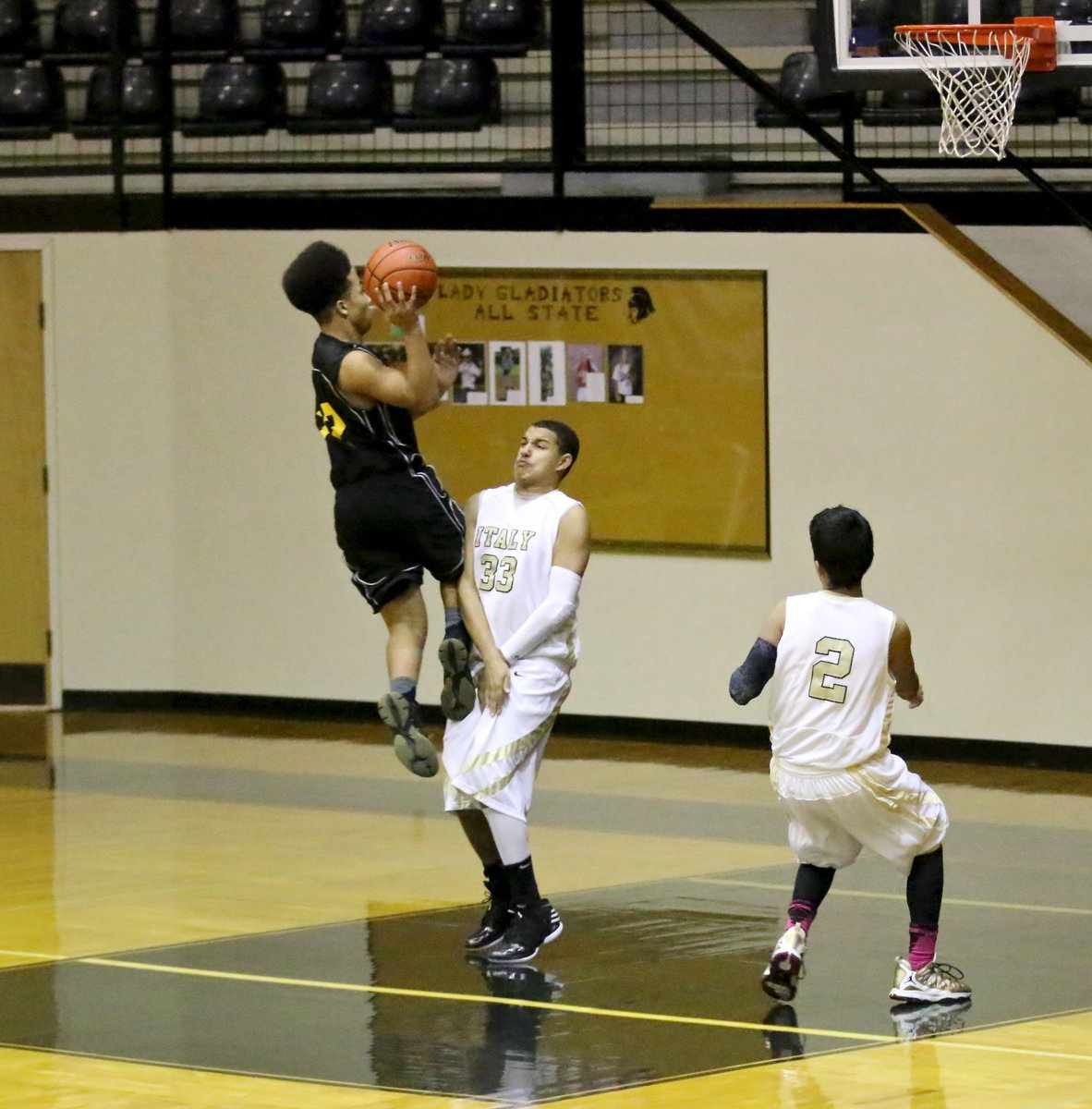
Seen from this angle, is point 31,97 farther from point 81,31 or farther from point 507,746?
point 507,746

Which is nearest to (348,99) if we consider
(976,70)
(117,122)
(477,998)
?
(117,122)

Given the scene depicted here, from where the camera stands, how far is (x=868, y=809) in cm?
705

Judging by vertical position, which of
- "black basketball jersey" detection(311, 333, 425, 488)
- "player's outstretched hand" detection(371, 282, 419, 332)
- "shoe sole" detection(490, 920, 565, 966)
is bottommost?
"shoe sole" detection(490, 920, 565, 966)

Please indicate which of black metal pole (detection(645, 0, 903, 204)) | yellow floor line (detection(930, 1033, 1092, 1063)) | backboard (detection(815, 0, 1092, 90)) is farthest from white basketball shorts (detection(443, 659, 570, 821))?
black metal pole (detection(645, 0, 903, 204))

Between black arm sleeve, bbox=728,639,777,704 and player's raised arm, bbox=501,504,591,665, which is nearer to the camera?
black arm sleeve, bbox=728,639,777,704

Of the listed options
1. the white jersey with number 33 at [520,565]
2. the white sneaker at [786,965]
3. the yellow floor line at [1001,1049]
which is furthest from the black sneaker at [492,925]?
the yellow floor line at [1001,1049]

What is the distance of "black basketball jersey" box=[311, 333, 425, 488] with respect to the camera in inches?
317

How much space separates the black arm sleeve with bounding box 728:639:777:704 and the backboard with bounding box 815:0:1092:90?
503 cm

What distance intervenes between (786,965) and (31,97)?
36.0 ft

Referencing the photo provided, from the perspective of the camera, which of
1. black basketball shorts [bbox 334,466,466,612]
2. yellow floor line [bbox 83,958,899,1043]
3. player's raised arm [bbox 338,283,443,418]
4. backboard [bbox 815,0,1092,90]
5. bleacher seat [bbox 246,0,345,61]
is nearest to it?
yellow floor line [bbox 83,958,899,1043]

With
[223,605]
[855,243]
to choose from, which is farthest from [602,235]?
[223,605]

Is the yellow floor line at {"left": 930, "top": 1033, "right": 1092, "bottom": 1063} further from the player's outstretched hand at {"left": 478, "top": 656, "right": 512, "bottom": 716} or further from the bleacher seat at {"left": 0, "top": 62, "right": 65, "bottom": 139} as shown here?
the bleacher seat at {"left": 0, "top": 62, "right": 65, "bottom": 139}

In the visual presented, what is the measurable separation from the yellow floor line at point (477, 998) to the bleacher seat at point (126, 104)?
8.21 m

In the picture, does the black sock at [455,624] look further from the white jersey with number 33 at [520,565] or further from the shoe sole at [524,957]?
the shoe sole at [524,957]
